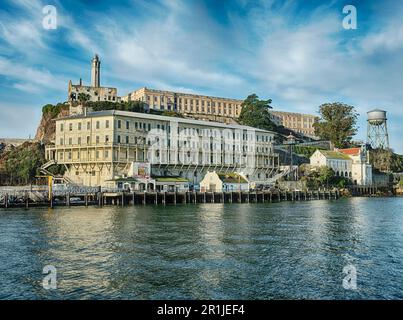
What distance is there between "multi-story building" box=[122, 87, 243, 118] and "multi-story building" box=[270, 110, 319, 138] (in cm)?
2081

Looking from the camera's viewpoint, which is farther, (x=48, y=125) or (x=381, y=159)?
(x=381, y=159)

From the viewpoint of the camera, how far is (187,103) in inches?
5354

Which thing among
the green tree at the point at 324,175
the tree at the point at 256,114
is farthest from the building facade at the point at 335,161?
the tree at the point at 256,114

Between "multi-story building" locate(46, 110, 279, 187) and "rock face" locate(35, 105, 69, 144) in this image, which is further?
"rock face" locate(35, 105, 69, 144)

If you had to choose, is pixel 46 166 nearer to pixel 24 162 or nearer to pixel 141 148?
pixel 24 162

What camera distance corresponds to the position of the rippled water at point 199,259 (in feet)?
57.0

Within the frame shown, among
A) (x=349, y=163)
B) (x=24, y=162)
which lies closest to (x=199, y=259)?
(x=24, y=162)

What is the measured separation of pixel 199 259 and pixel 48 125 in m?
83.9

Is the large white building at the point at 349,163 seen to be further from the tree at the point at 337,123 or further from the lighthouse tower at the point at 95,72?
the lighthouse tower at the point at 95,72

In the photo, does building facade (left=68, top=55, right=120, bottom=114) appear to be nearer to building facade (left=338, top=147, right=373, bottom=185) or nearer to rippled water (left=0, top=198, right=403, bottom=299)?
building facade (left=338, top=147, right=373, bottom=185)

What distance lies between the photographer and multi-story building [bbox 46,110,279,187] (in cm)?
7531

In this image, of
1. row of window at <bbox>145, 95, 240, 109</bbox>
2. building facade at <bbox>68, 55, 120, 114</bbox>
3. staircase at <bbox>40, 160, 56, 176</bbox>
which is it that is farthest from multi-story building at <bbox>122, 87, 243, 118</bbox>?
staircase at <bbox>40, 160, 56, 176</bbox>
